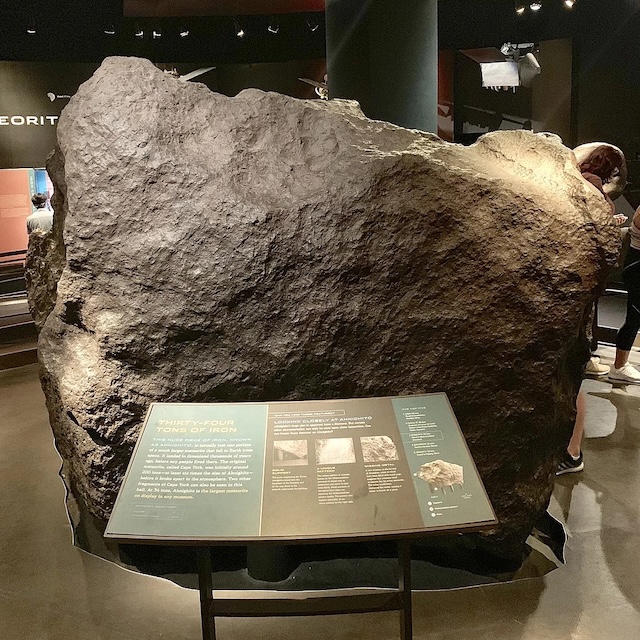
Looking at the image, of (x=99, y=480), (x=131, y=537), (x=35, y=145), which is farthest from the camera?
(x=35, y=145)

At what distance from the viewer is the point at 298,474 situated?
1.56 m

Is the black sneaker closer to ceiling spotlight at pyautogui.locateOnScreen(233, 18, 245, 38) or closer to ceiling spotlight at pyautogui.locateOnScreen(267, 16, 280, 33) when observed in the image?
ceiling spotlight at pyautogui.locateOnScreen(267, 16, 280, 33)

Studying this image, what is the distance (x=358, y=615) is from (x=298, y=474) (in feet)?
3.14

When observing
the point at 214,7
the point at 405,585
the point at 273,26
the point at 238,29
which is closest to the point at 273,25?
the point at 273,26

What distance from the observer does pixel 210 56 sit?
20.8 ft

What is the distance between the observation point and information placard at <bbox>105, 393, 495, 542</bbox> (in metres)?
1.43

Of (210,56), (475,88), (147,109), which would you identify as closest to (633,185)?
(475,88)

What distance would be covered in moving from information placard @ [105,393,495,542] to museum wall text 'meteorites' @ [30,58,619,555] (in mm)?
452

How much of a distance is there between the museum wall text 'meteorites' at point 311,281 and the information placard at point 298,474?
0.45 metres

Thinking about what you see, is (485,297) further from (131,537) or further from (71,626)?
(71,626)

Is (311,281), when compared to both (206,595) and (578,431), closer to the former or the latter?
(206,595)

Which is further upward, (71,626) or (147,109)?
(147,109)

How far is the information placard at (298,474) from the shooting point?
1435 mm

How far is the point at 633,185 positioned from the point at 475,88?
5.19 ft
